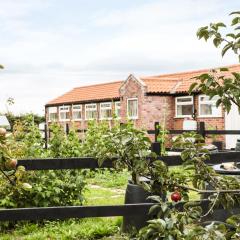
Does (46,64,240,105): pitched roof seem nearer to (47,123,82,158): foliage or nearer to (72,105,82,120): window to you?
(72,105,82,120): window

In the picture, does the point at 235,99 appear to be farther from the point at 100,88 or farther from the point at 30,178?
the point at 100,88

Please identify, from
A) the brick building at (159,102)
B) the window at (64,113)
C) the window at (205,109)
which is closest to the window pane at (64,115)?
the window at (64,113)

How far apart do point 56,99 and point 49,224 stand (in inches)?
1305

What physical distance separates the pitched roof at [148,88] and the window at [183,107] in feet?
1.62

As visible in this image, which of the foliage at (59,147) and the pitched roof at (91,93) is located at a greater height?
the pitched roof at (91,93)

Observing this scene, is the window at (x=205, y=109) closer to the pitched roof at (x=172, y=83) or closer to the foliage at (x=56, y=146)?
the pitched roof at (x=172, y=83)

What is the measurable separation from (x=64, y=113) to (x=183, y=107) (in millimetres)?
12407

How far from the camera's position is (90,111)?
33.3m

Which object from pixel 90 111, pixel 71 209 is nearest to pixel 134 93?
pixel 90 111

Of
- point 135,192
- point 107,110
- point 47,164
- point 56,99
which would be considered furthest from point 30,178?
point 56,99

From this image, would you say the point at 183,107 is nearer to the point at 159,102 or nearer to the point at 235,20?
the point at 159,102

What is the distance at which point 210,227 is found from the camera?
2.11 m

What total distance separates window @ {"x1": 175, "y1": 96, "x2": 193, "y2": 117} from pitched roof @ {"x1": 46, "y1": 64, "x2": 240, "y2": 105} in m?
0.49

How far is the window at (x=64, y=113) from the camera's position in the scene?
36.3 meters
